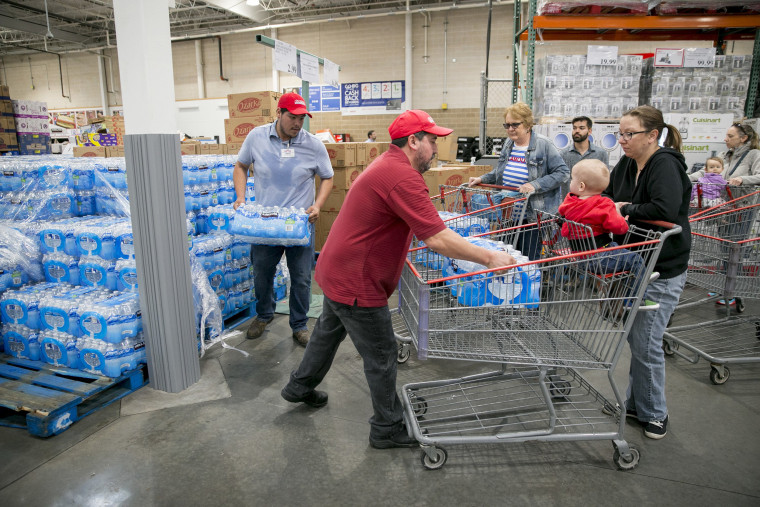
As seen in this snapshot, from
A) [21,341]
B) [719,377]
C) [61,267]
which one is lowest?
[719,377]

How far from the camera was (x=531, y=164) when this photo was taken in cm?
397

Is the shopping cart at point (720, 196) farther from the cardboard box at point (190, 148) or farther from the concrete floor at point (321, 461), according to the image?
the cardboard box at point (190, 148)

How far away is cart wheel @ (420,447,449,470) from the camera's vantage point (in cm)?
238

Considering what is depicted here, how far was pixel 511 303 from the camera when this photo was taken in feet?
7.68

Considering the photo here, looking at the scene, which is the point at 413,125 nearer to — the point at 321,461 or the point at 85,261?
the point at 321,461

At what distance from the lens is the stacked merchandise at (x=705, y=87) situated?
6012 mm

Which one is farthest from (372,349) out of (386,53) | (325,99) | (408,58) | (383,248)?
(325,99)

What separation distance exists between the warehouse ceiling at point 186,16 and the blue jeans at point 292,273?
34.0ft

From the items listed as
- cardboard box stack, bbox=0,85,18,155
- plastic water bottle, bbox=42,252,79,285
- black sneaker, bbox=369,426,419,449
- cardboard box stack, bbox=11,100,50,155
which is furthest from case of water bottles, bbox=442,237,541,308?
cardboard box stack, bbox=11,100,50,155

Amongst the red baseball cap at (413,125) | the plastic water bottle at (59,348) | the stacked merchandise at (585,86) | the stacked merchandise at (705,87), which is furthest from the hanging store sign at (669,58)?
the plastic water bottle at (59,348)

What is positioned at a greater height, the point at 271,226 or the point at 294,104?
the point at 294,104

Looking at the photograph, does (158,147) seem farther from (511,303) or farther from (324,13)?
(324,13)

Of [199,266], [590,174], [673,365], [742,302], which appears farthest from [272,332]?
[742,302]

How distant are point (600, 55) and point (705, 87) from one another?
1.50 metres
